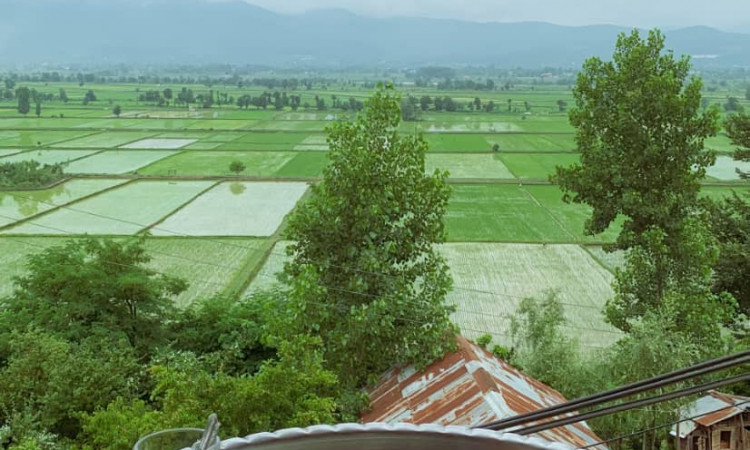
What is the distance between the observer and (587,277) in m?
17.9

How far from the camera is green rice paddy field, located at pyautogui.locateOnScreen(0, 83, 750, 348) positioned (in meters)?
17.3

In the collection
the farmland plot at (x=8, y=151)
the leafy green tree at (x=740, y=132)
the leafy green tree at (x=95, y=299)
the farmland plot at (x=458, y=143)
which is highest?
the leafy green tree at (x=740, y=132)

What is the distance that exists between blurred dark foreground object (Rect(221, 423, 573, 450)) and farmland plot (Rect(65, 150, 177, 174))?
31.3 m

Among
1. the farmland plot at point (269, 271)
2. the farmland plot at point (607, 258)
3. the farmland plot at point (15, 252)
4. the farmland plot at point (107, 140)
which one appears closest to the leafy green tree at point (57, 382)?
the farmland plot at point (269, 271)

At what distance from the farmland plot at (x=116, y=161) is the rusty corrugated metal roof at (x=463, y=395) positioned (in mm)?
26139

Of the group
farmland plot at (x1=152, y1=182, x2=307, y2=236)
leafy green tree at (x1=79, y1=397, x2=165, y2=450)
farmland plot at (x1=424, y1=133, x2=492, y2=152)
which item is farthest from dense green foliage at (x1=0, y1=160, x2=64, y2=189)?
leafy green tree at (x1=79, y1=397, x2=165, y2=450)

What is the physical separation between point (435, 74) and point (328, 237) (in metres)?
151

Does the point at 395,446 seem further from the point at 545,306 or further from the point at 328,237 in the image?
the point at 545,306

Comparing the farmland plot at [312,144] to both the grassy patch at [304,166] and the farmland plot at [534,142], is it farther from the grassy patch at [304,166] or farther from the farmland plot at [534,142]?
the farmland plot at [534,142]

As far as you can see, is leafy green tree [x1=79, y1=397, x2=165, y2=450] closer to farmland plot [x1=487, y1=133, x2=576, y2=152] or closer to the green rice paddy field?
the green rice paddy field

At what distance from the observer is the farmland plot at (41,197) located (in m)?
23.1

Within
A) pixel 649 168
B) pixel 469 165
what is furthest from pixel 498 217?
pixel 649 168

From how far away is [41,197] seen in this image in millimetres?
25672

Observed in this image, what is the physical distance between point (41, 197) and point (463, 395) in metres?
23.6
